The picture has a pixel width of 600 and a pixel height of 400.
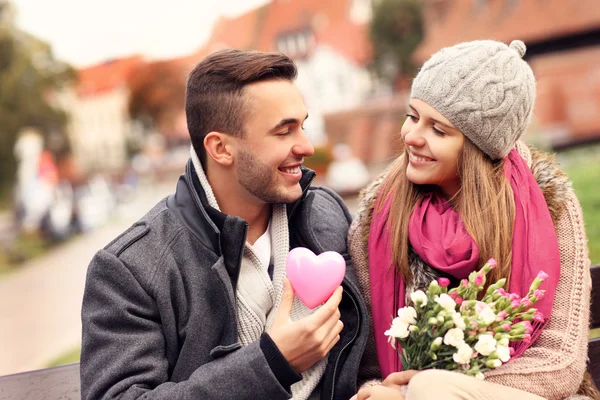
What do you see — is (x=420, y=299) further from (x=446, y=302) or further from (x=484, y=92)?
(x=484, y=92)

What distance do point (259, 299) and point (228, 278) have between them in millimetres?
166

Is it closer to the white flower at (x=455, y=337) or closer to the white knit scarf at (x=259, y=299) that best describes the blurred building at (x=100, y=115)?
the white knit scarf at (x=259, y=299)

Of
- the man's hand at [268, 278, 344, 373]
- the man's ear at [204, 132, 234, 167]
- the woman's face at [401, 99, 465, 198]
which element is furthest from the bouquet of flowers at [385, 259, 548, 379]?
the man's ear at [204, 132, 234, 167]

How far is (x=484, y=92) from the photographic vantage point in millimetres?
2281

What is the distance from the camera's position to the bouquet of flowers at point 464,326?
1.89m

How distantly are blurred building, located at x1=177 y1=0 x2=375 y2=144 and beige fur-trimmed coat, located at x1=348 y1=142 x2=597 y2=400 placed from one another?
6.97 m

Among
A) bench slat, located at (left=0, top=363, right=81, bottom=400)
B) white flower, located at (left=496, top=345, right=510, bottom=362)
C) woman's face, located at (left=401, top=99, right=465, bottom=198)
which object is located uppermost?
woman's face, located at (left=401, top=99, right=465, bottom=198)

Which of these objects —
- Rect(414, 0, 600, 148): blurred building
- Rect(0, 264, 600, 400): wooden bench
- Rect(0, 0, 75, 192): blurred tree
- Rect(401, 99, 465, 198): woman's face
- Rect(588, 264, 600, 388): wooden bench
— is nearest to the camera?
Rect(401, 99, 465, 198): woman's face

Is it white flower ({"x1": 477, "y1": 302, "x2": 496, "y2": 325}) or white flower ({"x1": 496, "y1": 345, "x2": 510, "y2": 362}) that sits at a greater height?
white flower ({"x1": 477, "y1": 302, "x2": 496, "y2": 325})

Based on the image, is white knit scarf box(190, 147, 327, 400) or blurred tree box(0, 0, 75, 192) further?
blurred tree box(0, 0, 75, 192)

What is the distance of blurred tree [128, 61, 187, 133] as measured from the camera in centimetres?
873

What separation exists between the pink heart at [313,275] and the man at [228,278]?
43 mm

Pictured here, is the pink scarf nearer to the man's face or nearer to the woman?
the woman

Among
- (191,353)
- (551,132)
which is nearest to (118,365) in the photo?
(191,353)
